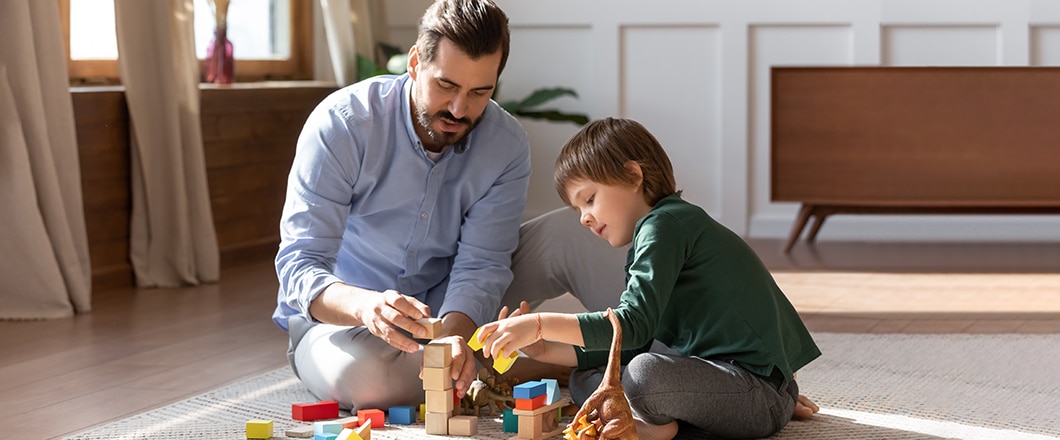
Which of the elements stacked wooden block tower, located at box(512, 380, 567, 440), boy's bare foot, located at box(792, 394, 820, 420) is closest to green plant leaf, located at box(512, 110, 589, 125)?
boy's bare foot, located at box(792, 394, 820, 420)

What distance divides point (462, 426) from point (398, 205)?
0.43 m

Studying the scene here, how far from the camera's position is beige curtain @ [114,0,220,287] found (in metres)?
3.42

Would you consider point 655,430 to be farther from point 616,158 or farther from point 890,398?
point 890,398

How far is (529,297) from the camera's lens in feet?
7.13

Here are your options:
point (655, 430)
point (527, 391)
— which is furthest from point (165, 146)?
point (655, 430)

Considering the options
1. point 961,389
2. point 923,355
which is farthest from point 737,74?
point 961,389

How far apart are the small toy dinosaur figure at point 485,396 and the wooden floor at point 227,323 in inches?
21.5

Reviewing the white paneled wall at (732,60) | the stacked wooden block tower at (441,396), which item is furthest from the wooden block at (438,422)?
the white paneled wall at (732,60)

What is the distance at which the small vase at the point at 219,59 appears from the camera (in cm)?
388

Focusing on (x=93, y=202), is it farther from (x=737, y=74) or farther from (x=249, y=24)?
(x=737, y=74)

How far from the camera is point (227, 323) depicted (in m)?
2.92

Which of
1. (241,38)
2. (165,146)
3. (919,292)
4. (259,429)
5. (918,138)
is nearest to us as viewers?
(259,429)

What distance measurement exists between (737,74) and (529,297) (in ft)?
9.10

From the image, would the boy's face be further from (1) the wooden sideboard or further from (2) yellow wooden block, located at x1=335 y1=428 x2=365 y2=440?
(1) the wooden sideboard
